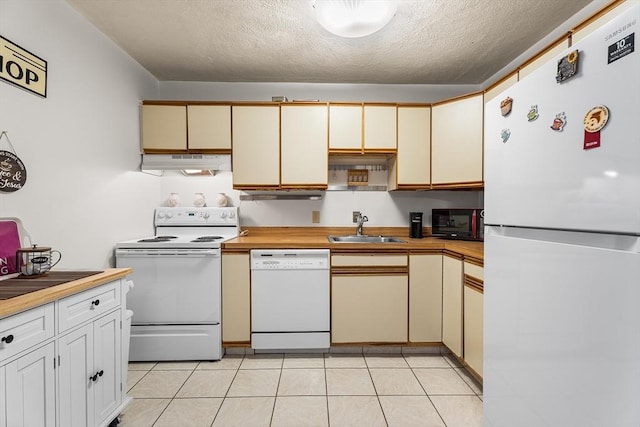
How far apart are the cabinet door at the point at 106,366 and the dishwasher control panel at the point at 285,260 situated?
1013 mm

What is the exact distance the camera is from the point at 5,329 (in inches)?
38.6

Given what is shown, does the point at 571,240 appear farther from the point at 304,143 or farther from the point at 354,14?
the point at 304,143

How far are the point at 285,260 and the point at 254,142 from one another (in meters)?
1.11

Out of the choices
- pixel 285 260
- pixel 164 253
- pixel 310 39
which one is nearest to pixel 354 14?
pixel 310 39

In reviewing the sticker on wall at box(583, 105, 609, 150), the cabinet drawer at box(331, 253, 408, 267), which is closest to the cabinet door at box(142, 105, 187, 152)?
the cabinet drawer at box(331, 253, 408, 267)

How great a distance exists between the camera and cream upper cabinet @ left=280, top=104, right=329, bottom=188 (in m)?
2.63

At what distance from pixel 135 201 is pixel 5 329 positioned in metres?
1.70

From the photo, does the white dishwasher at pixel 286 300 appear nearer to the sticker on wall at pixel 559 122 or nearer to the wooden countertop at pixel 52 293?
the wooden countertop at pixel 52 293

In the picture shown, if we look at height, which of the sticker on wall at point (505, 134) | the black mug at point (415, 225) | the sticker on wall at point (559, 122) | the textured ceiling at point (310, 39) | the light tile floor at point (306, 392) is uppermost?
the textured ceiling at point (310, 39)

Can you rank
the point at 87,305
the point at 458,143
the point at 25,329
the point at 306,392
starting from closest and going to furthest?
the point at 25,329 → the point at 87,305 → the point at 306,392 → the point at 458,143

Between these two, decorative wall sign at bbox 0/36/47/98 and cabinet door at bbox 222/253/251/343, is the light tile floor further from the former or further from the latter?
decorative wall sign at bbox 0/36/47/98

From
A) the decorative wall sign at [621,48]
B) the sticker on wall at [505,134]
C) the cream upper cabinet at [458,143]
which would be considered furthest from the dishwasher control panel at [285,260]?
the decorative wall sign at [621,48]

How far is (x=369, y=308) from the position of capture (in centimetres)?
240

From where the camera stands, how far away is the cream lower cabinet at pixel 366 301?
2393mm
